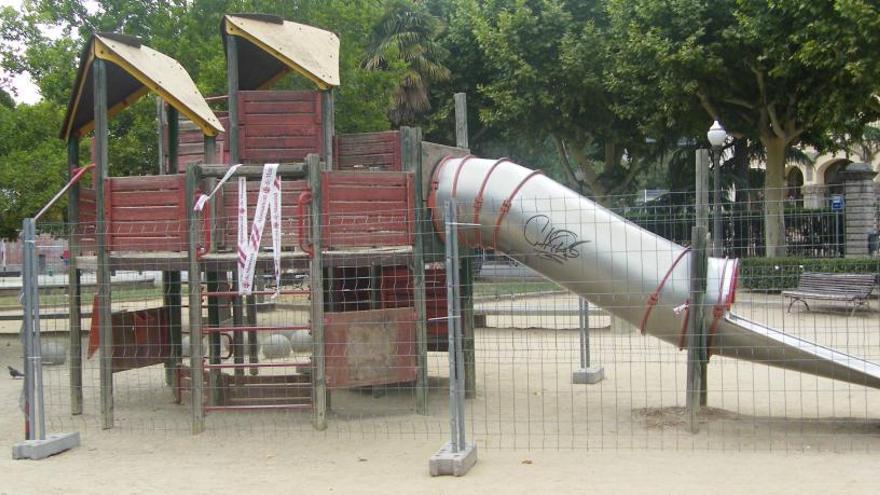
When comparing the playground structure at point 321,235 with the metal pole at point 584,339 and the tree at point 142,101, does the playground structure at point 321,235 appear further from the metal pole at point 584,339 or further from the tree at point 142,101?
the tree at point 142,101

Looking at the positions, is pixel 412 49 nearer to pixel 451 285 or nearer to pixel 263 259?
pixel 263 259

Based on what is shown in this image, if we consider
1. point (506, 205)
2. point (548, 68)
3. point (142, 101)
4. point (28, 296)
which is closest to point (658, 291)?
point (506, 205)

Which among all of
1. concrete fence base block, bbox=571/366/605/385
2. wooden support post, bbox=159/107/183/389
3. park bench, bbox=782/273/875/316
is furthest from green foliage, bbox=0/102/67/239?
park bench, bbox=782/273/875/316

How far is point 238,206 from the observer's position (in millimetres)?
8438

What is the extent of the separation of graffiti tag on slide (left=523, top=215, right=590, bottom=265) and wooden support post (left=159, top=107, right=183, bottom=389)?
4.23m

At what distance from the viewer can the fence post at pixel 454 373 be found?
6492 mm

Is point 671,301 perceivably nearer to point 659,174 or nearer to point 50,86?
point 50,86

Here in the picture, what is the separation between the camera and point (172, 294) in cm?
1019

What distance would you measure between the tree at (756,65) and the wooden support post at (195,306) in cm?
1291

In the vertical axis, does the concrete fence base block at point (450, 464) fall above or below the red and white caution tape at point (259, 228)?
below

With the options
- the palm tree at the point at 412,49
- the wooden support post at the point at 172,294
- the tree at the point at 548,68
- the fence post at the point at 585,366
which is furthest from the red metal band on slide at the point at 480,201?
the palm tree at the point at 412,49

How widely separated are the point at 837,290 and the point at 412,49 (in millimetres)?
17037

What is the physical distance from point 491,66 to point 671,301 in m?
23.8

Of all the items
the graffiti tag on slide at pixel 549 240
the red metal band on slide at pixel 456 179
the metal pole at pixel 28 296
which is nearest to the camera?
the metal pole at pixel 28 296
